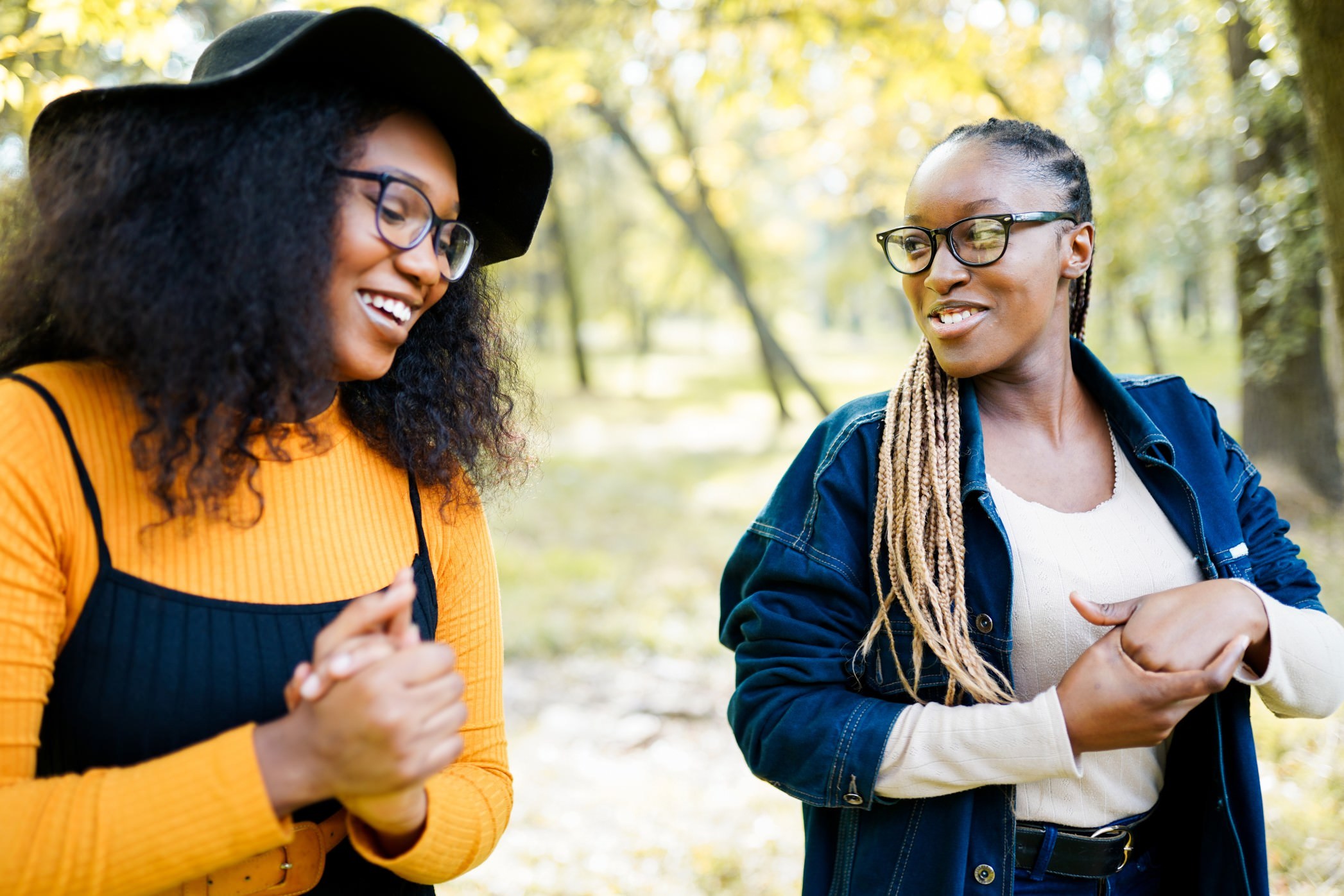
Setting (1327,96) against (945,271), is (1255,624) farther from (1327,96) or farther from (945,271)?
(1327,96)

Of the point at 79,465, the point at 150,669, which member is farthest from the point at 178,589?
the point at 79,465

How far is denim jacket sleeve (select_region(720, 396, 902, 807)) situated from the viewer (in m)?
1.71

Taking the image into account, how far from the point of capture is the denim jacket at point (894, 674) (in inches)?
68.9

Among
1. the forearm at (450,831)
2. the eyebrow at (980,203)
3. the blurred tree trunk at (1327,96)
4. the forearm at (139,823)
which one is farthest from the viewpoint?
A: the blurred tree trunk at (1327,96)

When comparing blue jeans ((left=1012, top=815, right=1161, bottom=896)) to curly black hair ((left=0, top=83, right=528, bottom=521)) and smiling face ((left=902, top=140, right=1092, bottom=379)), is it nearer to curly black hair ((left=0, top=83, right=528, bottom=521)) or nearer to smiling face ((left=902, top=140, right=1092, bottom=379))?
smiling face ((left=902, top=140, right=1092, bottom=379))

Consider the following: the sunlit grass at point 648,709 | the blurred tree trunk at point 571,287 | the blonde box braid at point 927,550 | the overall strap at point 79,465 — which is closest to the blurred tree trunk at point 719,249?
the sunlit grass at point 648,709

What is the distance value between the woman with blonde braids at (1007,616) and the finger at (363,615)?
0.80 m

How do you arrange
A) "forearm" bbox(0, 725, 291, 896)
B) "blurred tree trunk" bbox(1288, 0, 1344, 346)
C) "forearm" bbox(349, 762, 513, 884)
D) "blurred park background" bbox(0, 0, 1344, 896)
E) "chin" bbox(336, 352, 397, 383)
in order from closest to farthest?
"forearm" bbox(0, 725, 291, 896) → "forearm" bbox(349, 762, 513, 884) → "chin" bbox(336, 352, 397, 383) → "blurred tree trunk" bbox(1288, 0, 1344, 346) → "blurred park background" bbox(0, 0, 1344, 896)

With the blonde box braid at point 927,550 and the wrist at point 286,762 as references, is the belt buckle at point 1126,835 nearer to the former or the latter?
the blonde box braid at point 927,550

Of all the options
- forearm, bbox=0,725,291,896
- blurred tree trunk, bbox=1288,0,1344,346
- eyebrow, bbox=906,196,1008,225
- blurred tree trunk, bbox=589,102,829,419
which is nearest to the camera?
forearm, bbox=0,725,291,896

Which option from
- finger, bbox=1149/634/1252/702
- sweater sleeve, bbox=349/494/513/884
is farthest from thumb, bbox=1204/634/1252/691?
sweater sleeve, bbox=349/494/513/884

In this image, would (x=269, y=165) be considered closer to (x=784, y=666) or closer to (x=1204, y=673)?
(x=784, y=666)

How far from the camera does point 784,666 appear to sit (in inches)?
69.8

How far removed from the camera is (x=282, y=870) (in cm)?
145
